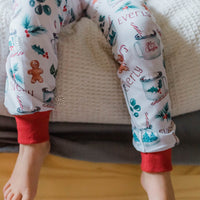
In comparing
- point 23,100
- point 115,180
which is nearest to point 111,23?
point 23,100

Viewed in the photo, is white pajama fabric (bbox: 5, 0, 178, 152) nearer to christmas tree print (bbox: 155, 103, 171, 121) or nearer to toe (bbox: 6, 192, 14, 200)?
christmas tree print (bbox: 155, 103, 171, 121)

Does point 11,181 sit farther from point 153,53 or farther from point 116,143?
point 153,53

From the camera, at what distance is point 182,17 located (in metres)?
0.72

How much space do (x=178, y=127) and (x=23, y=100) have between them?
390 millimetres

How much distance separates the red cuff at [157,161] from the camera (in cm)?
62

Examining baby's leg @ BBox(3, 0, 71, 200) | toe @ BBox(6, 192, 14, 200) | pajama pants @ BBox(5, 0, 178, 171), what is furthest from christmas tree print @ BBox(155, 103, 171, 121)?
toe @ BBox(6, 192, 14, 200)

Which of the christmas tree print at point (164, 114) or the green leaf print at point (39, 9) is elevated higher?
the green leaf print at point (39, 9)

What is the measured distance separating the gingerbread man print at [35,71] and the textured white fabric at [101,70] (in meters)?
0.07

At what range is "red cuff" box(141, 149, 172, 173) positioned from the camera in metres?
0.62

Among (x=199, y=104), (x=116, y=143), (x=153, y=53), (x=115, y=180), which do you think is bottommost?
(x=115, y=180)

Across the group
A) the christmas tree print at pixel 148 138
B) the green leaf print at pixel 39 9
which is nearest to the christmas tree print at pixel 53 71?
the green leaf print at pixel 39 9

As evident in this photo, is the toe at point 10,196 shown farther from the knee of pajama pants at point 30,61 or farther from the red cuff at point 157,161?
the red cuff at point 157,161

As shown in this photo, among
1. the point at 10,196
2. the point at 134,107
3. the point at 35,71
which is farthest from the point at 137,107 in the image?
the point at 10,196

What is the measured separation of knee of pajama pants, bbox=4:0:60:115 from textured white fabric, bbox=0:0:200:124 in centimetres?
5
